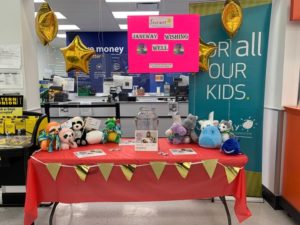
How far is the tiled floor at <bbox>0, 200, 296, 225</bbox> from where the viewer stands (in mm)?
2406

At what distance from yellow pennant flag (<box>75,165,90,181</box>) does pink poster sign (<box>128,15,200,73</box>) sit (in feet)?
3.57

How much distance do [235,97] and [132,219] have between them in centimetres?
161

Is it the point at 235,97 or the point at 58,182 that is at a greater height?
the point at 235,97

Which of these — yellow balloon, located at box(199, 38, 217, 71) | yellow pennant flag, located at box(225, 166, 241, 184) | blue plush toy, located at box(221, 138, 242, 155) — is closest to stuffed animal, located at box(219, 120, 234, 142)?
blue plush toy, located at box(221, 138, 242, 155)

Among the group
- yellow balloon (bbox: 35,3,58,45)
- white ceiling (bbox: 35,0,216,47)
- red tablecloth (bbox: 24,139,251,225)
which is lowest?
red tablecloth (bbox: 24,139,251,225)

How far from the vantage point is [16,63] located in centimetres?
255

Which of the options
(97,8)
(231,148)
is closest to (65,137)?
(231,148)

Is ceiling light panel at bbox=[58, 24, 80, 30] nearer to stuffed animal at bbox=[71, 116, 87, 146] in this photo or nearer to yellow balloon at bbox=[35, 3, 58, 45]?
yellow balloon at bbox=[35, 3, 58, 45]

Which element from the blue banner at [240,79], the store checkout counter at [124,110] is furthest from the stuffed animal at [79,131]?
the store checkout counter at [124,110]

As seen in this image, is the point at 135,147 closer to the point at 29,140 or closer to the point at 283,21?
the point at 29,140

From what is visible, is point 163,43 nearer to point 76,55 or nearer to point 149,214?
point 76,55

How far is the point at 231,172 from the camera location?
5.82 feet

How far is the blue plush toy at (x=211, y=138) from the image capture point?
2004mm

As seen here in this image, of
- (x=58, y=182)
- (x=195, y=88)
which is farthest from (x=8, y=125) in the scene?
(x=195, y=88)
